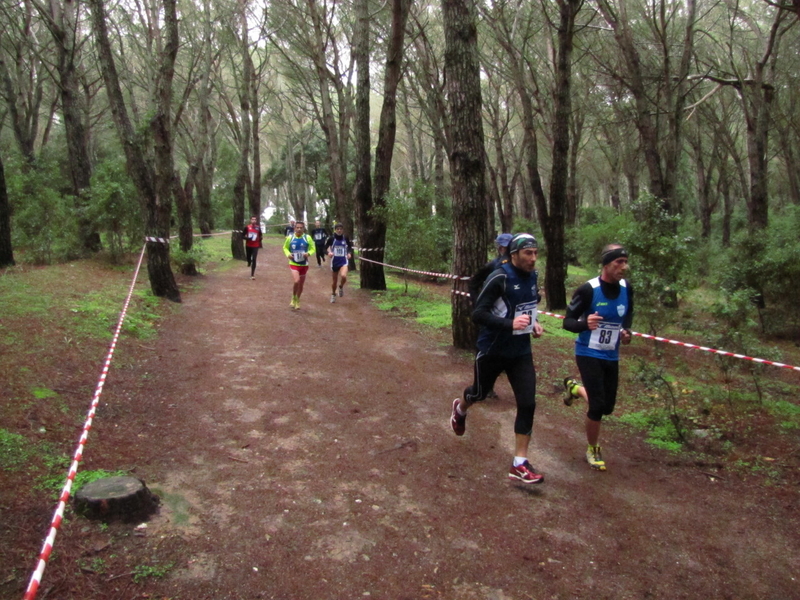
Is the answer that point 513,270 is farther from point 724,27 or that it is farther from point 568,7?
point 724,27

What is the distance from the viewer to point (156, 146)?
11.9m

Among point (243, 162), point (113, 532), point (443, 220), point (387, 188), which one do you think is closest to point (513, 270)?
point (113, 532)

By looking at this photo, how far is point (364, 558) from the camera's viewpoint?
12.3ft

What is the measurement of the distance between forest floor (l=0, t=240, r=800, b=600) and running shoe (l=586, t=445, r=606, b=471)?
107 millimetres

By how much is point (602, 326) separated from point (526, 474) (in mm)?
1381

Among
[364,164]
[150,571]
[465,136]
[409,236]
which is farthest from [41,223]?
[150,571]

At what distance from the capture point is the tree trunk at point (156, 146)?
36.0 feet

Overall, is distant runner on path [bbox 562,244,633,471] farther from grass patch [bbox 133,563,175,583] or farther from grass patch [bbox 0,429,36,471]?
grass patch [bbox 0,429,36,471]

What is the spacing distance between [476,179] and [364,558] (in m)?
5.88

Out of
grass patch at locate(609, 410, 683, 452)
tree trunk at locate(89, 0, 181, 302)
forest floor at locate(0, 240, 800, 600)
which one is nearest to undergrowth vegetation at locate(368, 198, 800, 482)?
grass patch at locate(609, 410, 683, 452)

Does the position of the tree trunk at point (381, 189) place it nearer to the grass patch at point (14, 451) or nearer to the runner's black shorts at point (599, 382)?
the runner's black shorts at point (599, 382)

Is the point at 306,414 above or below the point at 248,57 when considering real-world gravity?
below

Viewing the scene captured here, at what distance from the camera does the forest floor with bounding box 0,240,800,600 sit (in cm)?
348

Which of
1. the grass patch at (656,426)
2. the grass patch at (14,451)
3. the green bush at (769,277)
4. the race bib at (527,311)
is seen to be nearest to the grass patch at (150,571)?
the grass patch at (14,451)
